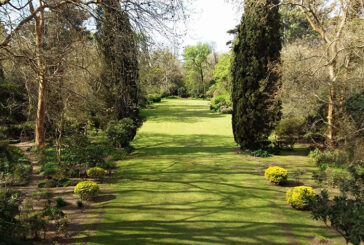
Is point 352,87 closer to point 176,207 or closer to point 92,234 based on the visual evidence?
point 176,207

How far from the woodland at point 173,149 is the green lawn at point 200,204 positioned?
0.05 metres

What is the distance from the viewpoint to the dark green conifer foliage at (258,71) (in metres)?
14.6

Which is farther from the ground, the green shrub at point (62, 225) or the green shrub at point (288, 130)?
the green shrub at point (288, 130)

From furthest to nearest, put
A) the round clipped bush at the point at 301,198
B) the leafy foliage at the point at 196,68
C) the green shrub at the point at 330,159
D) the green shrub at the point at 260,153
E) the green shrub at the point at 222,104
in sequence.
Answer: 1. the leafy foliage at the point at 196,68
2. the green shrub at the point at 222,104
3. the green shrub at the point at 260,153
4. the green shrub at the point at 330,159
5. the round clipped bush at the point at 301,198

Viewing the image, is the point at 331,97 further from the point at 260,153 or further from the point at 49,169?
the point at 49,169

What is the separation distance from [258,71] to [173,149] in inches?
262

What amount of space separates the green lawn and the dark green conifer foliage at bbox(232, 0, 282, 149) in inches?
68.6

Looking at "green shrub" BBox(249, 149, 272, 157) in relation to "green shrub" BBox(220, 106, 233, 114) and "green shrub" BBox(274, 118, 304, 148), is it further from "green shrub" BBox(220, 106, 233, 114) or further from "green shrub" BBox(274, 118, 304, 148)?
"green shrub" BBox(220, 106, 233, 114)

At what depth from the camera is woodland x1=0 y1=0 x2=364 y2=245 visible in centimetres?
680

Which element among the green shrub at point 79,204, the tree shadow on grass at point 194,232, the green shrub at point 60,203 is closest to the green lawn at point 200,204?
the tree shadow on grass at point 194,232

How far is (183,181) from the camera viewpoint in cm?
1101

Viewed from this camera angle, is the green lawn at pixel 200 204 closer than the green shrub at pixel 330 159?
Yes

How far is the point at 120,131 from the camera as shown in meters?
14.5

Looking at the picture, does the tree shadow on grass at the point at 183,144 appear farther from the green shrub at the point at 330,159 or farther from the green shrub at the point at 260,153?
the green shrub at the point at 330,159
